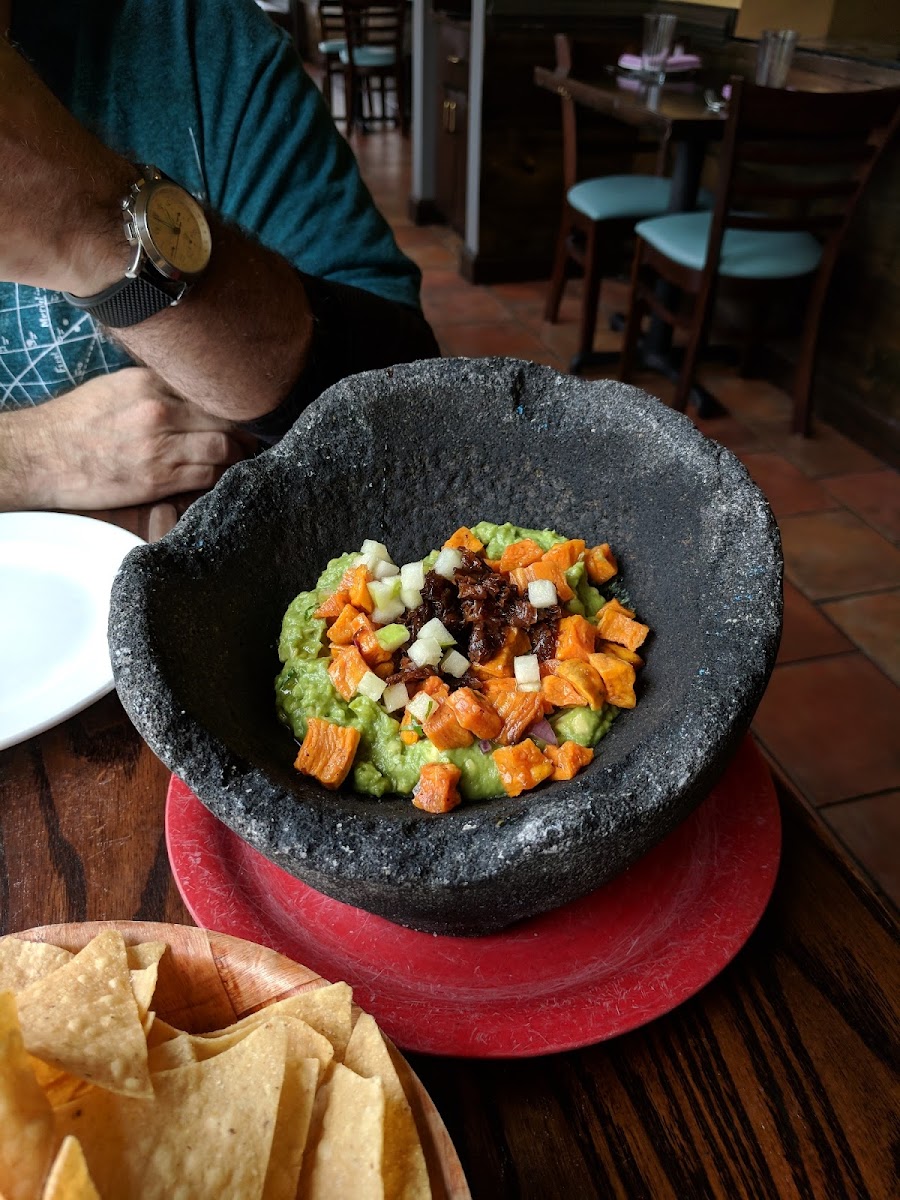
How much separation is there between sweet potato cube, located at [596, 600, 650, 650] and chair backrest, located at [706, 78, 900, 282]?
2314 mm

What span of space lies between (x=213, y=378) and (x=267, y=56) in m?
0.71

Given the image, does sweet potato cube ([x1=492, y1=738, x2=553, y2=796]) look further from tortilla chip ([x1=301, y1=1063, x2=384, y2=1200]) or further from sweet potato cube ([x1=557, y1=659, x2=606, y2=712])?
tortilla chip ([x1=301, y1=1063, x2=384, y2=1200])

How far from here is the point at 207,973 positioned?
61 centimetres

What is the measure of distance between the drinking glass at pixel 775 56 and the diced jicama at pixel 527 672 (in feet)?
10.8

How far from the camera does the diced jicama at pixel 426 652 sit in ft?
2.92

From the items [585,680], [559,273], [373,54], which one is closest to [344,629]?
[585,680]

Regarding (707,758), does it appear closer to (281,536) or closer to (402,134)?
(281,536)

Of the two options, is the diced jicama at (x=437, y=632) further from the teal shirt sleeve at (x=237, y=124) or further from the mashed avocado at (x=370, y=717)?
the teal shirt sleeve at (x=237, y=124)

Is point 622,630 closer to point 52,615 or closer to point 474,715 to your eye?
point 474,715

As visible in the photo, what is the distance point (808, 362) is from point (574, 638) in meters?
2.80

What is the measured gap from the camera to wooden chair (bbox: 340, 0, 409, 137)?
289 inches

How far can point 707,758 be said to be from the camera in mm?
646

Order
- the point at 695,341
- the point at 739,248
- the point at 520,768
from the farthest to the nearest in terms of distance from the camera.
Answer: the point at 695,341, the point at 739,248, the point at 520,768

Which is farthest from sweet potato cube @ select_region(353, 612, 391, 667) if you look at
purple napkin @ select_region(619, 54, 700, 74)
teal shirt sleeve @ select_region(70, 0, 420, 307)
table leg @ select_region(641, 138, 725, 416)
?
purple napkin @ select_region(619, 54, 700, 74)
